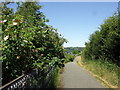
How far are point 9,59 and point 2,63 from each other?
211 mm

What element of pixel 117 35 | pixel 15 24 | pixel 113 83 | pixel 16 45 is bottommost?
pixel 113 83

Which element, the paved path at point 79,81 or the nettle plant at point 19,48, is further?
the paved path at point 79,81

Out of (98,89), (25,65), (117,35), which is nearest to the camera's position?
(25,65)

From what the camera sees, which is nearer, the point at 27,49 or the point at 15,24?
the point at 15,24

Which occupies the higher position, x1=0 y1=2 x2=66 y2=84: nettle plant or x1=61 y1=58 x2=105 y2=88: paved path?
x1=0 y1=2 x2=66 y2=84: nettle plant

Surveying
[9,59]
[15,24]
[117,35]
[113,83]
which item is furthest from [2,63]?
[117,35]

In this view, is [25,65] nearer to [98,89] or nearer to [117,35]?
[98,89]

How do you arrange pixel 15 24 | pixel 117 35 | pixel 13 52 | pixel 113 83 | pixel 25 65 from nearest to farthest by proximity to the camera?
pixel 15 24 < pixel 13 52 < pixel 25 65 < pixel 113 83 < pixel 117 35

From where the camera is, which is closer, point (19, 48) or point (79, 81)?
point (19, 48)

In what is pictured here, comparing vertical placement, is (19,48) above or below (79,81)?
above

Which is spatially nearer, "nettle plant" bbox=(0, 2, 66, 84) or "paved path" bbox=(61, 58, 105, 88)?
"nettle plant" bbox=(0, 2, 66, 84)

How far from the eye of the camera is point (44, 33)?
6.32 metres

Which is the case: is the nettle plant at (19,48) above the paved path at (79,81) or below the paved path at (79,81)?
above

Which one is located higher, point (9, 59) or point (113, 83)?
point (9, 59)
